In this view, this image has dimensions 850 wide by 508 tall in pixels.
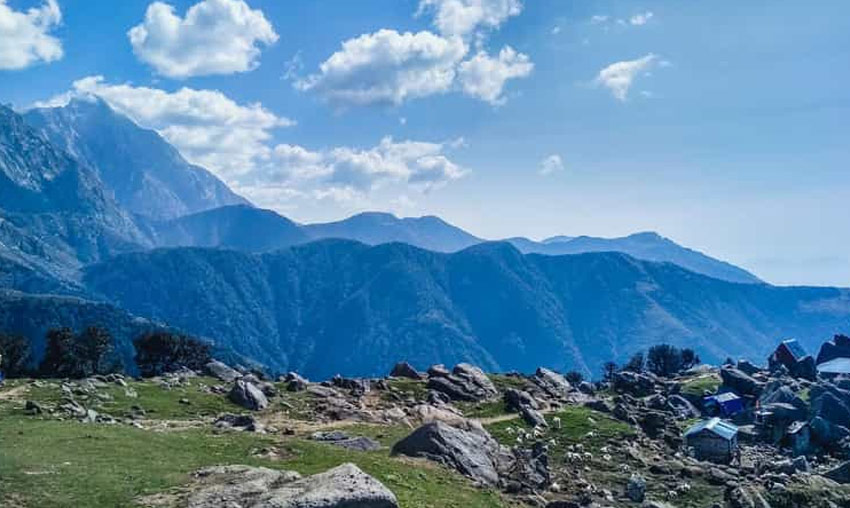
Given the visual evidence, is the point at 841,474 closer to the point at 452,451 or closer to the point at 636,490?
the point at 636,490

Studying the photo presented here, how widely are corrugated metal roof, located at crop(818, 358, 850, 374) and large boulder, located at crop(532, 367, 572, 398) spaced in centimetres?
8072

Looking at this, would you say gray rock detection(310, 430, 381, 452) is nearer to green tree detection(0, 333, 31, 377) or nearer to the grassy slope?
the grassy slope

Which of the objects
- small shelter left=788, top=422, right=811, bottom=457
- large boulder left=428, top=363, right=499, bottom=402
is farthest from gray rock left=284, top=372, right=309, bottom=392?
small shelter left=788, top=422, right=811, bottom=457

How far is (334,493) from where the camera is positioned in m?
32.3

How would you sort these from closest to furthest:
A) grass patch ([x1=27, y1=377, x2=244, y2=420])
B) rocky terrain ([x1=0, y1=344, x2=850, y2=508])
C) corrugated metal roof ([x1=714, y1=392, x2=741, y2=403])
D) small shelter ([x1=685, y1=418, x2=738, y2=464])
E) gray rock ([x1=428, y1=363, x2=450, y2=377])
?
rocky terrain ([x1=0, y1=344, x2=850, y2=508]) < grass patch ([x1=27, y1=377, x2=244, y2=420]) < small shelter ([x1=685, y1=418, x2=738, y2=464]) < gray rock ([x1=428, y1=363, x2=450, y2=377]) < corrugated metal roof ([x1=714, y1=392, x2=741, y2=403])

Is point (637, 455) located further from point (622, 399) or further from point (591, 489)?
point (622, 399)

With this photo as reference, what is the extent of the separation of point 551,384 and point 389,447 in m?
87.1

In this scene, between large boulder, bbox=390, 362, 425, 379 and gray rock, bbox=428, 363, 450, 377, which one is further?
large boulder, bbox=390, 362, 425, 379

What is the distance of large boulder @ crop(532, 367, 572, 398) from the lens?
13062 cm

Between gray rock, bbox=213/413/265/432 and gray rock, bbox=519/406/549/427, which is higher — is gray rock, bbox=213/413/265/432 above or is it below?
above

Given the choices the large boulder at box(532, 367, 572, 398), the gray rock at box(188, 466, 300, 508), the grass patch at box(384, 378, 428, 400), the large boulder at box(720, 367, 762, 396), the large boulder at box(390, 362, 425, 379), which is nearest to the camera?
the gray rock at box(188, 466, 300, 508)

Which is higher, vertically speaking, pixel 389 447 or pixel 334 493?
pixel 334 493

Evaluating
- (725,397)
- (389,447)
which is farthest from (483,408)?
(725,397)

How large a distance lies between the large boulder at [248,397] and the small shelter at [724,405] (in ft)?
319
